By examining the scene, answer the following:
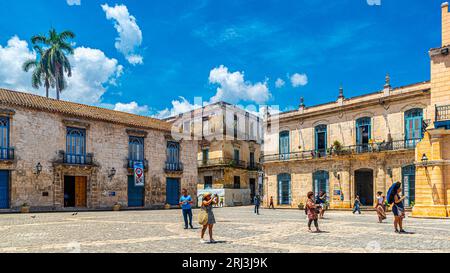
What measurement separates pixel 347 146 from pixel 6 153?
23.9 meters

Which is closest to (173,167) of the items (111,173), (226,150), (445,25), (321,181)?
(111,173)

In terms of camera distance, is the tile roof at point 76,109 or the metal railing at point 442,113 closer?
the metal railing at point 442,113

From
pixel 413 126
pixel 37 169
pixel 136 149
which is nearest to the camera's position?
pixel 37 169

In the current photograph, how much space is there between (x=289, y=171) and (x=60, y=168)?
59.8 feet

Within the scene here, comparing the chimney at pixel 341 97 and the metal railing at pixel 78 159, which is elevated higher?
the chimney at pixel 341 97

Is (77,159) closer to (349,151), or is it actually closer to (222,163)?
(222,163)

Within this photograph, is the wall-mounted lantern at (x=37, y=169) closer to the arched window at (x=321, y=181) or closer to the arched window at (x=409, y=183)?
the arched window at (x=321, y=181)

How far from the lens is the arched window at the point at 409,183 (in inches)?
1075

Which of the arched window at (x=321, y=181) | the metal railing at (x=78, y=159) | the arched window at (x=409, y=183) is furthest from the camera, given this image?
the arched window at (x=321, y=181)

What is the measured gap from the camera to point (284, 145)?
3597 centimetres

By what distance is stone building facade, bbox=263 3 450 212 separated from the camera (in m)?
28.0

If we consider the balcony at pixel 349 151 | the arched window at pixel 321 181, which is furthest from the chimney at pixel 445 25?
the arched window at pixel 321 181
